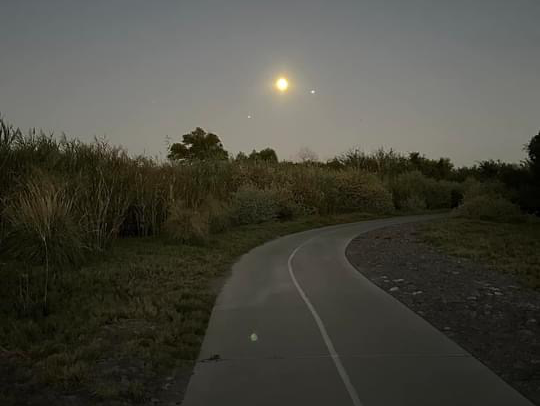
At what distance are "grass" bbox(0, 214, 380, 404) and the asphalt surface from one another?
54 centimetres

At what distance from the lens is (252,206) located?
2766 centimetres

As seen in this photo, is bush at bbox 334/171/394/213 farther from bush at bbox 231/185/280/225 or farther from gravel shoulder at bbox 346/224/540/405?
gravel shoulder at bbox 346/224/540/405

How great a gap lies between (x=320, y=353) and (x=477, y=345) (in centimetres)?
231

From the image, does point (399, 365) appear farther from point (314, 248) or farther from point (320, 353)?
point (314, 248)

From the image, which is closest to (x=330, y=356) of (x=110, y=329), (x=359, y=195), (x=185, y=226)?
(x=110, y=329)

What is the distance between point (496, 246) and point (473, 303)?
9.52 metres

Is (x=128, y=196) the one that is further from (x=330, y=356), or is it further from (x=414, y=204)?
(x=414, y=204)

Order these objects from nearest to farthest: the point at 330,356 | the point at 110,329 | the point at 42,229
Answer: the point at 330,356, the point at 110,329, the point at 42,229

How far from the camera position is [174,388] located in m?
5.16

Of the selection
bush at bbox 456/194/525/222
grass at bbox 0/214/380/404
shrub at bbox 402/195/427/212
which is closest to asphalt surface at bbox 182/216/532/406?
grass at bbox 0/214/380/404

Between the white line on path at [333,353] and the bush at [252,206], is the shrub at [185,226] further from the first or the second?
the bush at [252,206]

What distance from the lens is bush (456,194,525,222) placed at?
30780 mm

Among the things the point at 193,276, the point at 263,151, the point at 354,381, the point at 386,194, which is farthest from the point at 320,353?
the point at 263,151

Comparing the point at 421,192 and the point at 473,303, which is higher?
the point at 421,192
